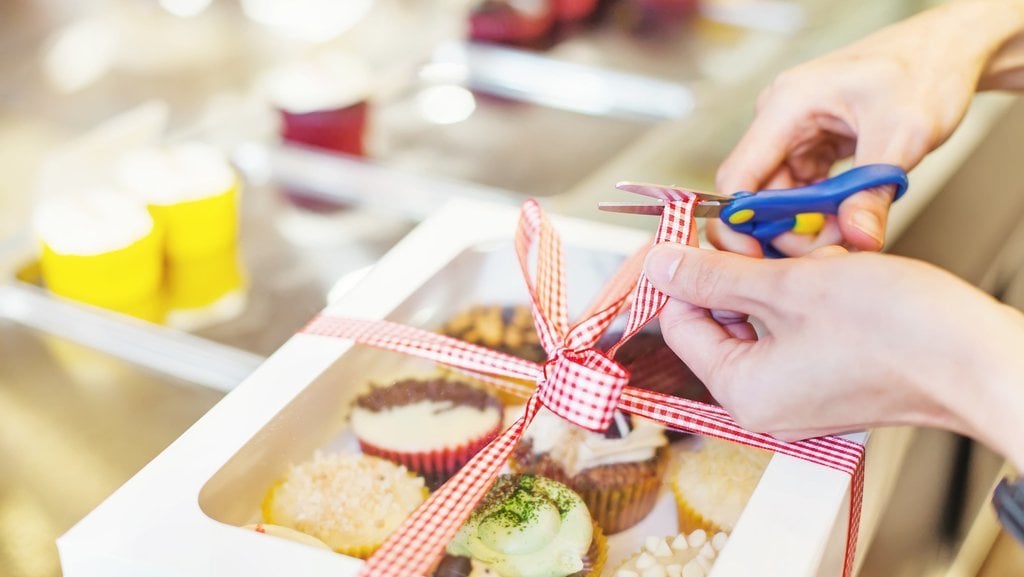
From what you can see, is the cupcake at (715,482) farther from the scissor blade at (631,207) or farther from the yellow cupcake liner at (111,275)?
the yellow cupcake liner at (111,275)

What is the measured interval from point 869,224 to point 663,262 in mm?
239

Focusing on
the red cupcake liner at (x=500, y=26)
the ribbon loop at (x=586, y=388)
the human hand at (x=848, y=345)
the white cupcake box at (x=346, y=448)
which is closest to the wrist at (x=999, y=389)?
the human hand at (x=848, y=345)

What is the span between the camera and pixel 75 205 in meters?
1.10

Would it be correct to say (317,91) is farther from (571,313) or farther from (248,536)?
(248,536)

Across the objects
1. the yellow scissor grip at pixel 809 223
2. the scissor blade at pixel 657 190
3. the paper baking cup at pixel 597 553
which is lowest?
the paper baking cup at pixel 597 553

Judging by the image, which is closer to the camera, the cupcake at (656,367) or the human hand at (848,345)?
the human hand at (848,345)

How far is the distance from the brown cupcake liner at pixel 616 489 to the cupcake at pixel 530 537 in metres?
0.03

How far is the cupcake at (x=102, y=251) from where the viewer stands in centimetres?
106

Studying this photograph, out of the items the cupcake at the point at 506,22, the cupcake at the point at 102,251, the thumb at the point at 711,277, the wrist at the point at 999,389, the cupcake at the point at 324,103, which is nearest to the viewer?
the wrist at the point at 999,389

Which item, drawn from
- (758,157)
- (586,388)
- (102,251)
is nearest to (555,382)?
(586,388)

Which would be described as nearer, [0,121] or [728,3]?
[0,121]

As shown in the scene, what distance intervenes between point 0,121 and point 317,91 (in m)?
0.46

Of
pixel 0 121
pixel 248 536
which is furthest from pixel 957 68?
pixel 0 121

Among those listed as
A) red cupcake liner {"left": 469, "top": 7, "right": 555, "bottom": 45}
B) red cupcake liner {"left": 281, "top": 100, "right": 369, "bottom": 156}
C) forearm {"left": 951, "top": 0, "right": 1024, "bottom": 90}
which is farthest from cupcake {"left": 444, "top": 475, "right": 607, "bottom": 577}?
red cupcake liner {"left": 469, "top": 7, "right": 555, "bottom": 45}
